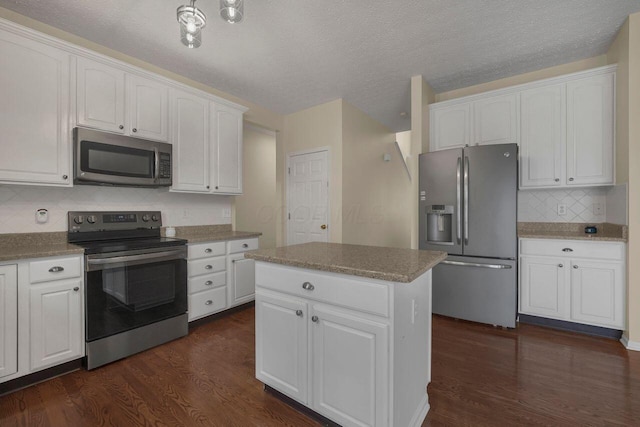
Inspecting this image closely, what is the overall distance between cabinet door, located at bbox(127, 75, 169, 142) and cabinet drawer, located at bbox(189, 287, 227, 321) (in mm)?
1607

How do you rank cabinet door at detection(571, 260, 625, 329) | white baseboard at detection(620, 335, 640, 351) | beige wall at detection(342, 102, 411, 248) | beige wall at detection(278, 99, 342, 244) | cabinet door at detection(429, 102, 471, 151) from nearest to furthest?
1. white baseboard at detection(620, 335, 640, 351)
2. cabinet door at detection(571, 260, 625, 329)
3. cabinet door at detection(429, 102, 471, 151)
4. beige wall at detection(278, 99, 342, 244)
5. beige wall at detection(342, 102, 411, 248)

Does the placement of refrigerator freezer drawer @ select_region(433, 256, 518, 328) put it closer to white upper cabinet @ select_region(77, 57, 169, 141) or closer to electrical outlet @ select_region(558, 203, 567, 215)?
electrical outlet @ select_region(558, 203, 567, 215)

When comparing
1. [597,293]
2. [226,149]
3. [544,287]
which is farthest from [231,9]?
[597,293]

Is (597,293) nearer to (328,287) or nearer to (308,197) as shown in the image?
(328,287)

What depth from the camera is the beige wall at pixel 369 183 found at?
4.09 m

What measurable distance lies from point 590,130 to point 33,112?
4822mm

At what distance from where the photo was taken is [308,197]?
4.28 metres

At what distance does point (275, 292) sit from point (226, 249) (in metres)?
A: 1.63

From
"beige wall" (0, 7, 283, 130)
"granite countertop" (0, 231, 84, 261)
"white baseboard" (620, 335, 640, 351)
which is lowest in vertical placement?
"white baseboard" (620, 335, 640, 351)

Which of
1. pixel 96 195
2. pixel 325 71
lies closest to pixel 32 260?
pixel 96 195

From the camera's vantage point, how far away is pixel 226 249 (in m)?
3.10

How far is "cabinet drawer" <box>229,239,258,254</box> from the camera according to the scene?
3.15 metres

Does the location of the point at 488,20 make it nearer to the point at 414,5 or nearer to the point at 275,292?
the point at 414,5

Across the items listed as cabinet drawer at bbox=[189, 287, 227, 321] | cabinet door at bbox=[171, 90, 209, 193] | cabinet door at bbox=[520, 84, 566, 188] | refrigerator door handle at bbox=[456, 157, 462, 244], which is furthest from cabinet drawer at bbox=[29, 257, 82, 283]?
cabinet door at bbox=[520, 84, 566, 188]
